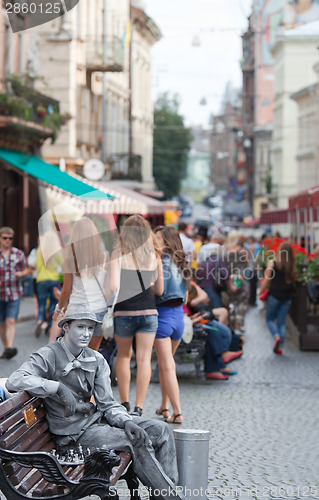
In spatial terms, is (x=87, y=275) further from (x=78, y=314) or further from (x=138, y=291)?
(x=78, y=314)

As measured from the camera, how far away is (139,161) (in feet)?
146

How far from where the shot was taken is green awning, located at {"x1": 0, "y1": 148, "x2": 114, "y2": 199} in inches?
854

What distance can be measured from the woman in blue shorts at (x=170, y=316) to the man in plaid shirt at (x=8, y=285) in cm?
385

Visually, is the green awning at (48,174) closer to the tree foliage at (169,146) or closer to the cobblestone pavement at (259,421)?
the cobblestone pavement at (259,421)

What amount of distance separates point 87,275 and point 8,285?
4.92 m

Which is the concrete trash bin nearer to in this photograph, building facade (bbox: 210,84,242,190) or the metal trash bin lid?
the metal trash bin lid

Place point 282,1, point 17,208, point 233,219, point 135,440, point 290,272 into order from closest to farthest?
point 135,440, point 290,272, point 17,208, point 282,1, point 233,219

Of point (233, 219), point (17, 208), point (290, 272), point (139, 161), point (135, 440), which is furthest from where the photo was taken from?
point (233, 219)

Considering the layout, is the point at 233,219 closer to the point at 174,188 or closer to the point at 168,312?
the point at 174,188

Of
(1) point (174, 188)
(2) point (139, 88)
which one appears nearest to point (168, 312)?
(2) point (139, 88)

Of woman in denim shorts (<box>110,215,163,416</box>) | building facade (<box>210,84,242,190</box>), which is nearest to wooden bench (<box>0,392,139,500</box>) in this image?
woman in denim shorts (<box>110,215,163,416</box>)

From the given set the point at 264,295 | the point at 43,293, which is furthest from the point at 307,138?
the point at 43,293

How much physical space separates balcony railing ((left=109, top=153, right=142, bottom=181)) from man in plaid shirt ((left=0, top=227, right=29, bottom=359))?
96.7 ft

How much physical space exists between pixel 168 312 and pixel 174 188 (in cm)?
7034
